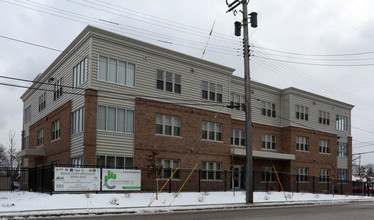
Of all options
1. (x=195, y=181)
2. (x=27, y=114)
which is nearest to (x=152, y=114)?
(x=195, y=181)

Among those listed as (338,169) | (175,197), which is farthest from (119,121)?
(338,169)

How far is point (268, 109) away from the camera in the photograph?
39188 mm

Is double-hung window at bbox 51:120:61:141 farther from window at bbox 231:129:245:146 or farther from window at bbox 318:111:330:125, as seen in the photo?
window at bbox 318:111:330:125

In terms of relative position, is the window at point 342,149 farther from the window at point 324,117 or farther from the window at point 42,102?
the window at point 42,102

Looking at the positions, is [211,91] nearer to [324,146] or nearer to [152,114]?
[152,114]

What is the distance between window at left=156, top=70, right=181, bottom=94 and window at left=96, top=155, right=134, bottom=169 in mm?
5884

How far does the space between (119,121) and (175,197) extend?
6.51 metres

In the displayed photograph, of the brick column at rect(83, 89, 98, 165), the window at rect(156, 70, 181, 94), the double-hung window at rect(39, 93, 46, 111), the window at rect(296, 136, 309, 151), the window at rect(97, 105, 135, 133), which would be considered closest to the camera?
the brick column at rect(83, 89, 98, 165)

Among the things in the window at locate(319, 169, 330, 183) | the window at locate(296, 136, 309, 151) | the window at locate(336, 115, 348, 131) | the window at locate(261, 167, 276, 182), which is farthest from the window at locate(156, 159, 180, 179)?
the window at locate(336, 115, 348, 131)

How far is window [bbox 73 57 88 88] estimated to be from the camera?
25656mm

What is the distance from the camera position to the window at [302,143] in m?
40.6

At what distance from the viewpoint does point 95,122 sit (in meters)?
24.7

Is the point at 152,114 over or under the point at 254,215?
over

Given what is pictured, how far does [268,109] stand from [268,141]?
3.22m
